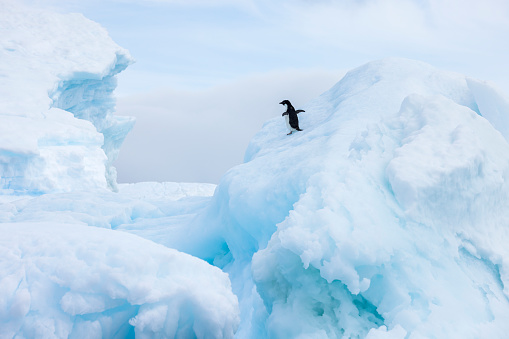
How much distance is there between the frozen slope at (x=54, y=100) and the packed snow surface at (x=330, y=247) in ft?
18.2

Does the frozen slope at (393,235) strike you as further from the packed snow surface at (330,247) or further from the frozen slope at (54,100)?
the frozen slope at (54,100)

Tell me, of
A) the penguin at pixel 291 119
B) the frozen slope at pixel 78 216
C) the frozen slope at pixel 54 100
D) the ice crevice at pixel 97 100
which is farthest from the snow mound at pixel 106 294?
the ice crevice at pixel 97 100

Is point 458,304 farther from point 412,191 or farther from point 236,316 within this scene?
point 236,316

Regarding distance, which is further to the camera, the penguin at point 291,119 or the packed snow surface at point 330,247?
the penguin at point 291,119

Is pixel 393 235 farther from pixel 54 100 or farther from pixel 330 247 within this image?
pixel 54 100

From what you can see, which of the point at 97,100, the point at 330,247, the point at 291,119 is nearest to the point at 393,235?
the point at 330,247

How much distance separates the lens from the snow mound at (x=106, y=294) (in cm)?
254

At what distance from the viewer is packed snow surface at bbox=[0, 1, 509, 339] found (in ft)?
8.70

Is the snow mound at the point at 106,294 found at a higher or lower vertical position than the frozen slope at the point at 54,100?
higher

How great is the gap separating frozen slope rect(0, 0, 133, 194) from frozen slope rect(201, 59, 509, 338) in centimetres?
733

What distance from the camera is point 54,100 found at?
12.9 metres

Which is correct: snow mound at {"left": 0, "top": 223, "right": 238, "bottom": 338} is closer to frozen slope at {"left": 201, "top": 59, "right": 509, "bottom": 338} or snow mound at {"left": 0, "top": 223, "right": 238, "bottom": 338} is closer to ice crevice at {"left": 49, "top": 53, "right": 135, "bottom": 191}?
frozen slope at {"left": 201, "top": 59, "right": 509, "bottom": 338}

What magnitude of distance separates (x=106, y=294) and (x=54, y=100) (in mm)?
11689

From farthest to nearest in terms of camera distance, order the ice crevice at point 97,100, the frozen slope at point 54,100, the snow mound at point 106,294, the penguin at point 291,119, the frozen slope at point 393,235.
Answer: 1. the ice crevice at point 97,100
2. the frozen slope at point 54,100
3. the penguin at point 291,119
4. the frozen slope at point 393,235
5. the snow mound at point 106,294
